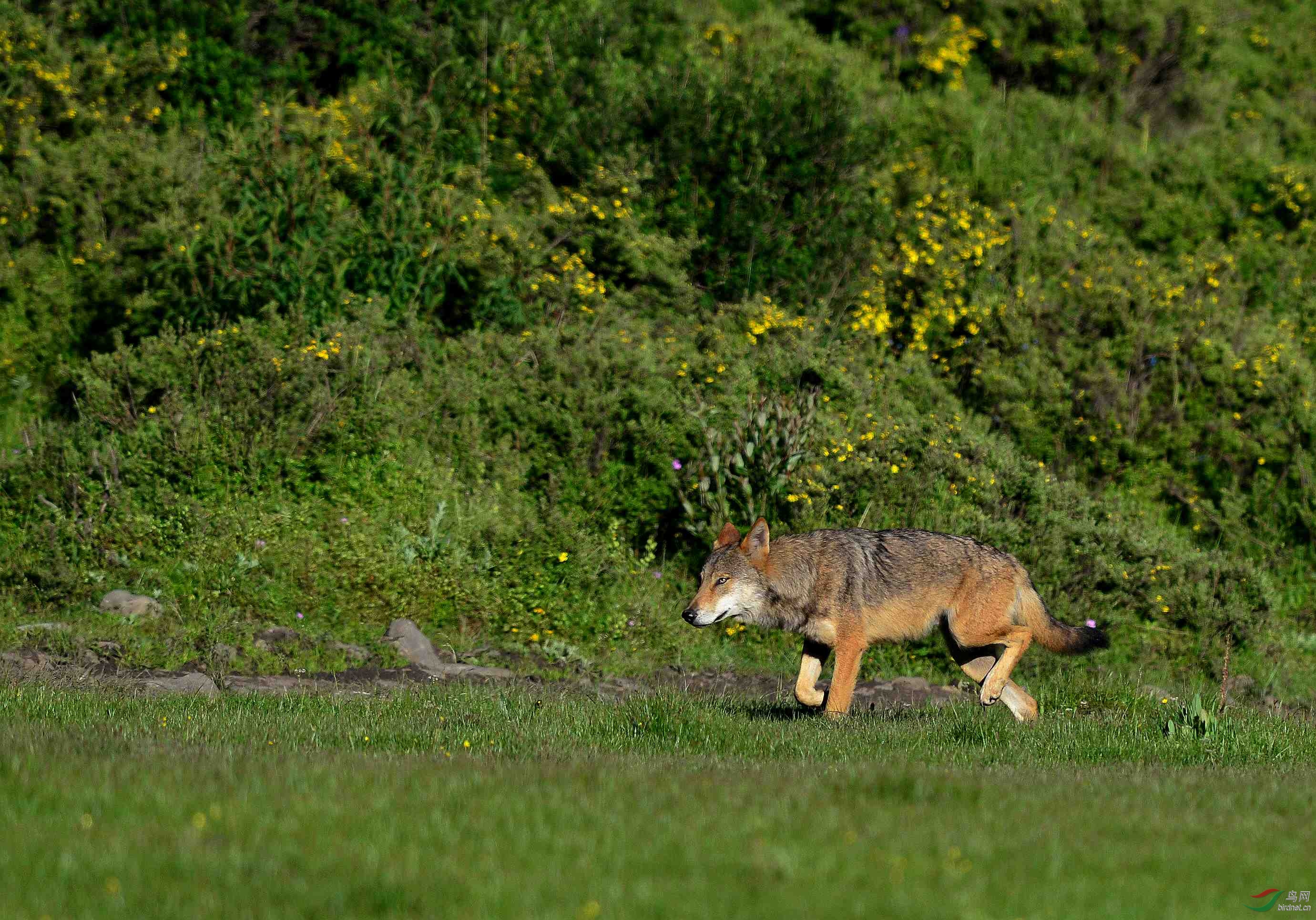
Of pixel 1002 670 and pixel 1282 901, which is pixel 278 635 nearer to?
pixel 1002 670

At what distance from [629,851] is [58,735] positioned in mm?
4006

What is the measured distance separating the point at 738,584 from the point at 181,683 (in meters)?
4.55

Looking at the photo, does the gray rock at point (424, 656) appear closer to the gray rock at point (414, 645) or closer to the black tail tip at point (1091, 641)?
the gray rock at point (414, 645)

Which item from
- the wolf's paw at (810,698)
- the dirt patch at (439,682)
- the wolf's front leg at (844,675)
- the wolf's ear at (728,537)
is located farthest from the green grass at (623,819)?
the wolf's ear at (728,537)

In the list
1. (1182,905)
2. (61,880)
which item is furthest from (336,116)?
(1182,905)

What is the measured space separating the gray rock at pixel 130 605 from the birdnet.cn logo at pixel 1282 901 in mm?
9878

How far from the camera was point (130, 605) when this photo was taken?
1227 cm

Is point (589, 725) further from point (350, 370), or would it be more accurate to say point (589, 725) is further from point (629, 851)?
point (350, 370)

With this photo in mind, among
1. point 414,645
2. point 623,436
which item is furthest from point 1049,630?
point 623,436

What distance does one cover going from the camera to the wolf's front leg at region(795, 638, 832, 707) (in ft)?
33.2

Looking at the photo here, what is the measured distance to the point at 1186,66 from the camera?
78.3 ft

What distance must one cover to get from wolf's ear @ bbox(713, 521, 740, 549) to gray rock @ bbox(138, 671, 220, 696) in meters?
4.05

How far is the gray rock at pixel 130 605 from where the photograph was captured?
12.2 m

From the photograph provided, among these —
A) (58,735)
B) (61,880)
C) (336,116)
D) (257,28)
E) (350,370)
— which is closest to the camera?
(61,880)
